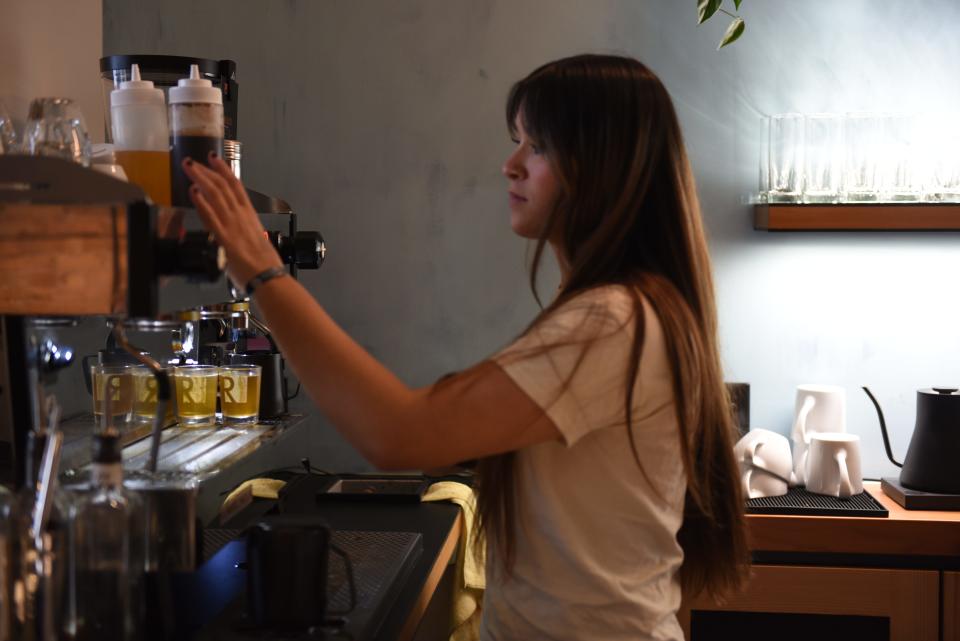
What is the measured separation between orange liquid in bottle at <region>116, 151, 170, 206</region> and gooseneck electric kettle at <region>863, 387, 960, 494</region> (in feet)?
6.09

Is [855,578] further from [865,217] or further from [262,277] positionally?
[262,277]

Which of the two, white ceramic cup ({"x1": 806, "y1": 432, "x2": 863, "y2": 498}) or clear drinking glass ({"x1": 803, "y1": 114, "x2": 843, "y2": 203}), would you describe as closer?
white ceramic cup ({"x1": 806, "y1": 432, "x2": 863, "y2": 498})

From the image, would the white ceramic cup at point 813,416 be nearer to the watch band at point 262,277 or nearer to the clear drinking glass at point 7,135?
the watch band at point 262,277

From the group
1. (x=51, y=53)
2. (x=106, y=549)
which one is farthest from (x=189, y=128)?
(x=51, y=53)

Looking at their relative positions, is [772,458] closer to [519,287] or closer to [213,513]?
[519,287]

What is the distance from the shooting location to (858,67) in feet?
9.00

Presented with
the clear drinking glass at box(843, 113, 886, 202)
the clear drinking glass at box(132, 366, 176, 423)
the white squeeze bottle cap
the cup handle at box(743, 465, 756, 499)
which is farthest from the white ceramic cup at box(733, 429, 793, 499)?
the white squeeze bottle cap

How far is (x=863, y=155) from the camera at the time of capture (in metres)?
2.66

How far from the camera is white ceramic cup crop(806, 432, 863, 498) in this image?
253 cm

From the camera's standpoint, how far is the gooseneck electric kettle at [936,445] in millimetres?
2486

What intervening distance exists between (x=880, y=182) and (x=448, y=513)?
1.32 meters

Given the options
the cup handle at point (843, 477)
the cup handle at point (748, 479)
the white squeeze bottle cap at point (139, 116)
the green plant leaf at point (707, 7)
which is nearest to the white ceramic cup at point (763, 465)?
the cup handle at point (748, 479)

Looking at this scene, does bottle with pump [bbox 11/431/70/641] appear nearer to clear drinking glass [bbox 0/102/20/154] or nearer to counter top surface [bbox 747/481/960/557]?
clear drinking glass [bbox 0/102/20/154]

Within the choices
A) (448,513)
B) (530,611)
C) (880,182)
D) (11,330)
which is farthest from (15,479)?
(880,182)
